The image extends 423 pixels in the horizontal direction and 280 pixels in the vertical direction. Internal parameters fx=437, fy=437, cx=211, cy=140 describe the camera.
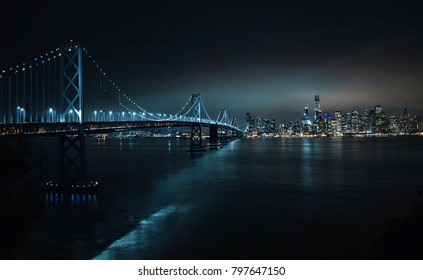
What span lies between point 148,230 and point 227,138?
10822 cm

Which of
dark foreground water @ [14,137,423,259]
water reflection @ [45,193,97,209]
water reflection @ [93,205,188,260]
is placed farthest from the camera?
water reflection @ [45,193,97,209]

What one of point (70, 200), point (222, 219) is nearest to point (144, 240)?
point (222, 219)

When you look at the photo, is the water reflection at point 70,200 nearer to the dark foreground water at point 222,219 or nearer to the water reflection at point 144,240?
the dark foreground water at point 222,219

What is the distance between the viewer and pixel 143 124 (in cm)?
4028

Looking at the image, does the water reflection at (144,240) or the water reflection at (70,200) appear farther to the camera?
the water reflection at (70,200)

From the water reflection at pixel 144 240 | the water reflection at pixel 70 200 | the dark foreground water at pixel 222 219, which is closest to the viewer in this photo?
the water reflection at pixel 144 240

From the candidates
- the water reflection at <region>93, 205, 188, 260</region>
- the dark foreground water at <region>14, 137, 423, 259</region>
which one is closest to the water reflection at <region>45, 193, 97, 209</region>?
the dark foreground water at <region>14, 137, 423, 259</region>

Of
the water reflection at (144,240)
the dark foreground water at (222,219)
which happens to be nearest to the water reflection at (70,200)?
the dark foreground water at (222,219)

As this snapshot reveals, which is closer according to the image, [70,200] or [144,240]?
[144,240]

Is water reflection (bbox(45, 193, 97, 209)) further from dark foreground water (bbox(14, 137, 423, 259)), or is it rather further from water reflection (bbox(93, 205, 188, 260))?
water reflection (bbox(93, 205, 188, 260))

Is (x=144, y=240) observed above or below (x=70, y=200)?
below

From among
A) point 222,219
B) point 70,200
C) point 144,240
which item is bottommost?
point 222,219

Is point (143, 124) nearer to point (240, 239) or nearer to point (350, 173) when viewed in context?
point (350, 173)

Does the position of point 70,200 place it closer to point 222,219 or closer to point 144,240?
point 222,219
